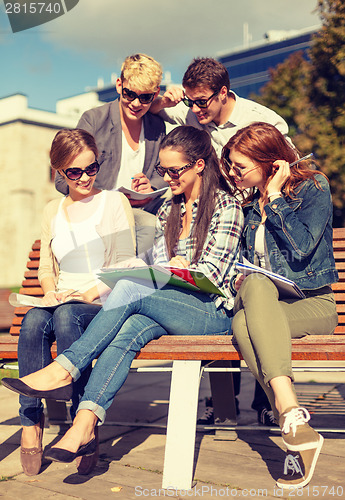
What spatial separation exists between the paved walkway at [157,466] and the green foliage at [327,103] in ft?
38.4

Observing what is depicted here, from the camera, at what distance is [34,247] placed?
5.00 meters

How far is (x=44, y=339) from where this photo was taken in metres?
3.36

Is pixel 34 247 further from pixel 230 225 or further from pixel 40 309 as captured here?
pixel 230 225

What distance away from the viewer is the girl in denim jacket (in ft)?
9.18

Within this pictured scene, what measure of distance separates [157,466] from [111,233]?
1414mm

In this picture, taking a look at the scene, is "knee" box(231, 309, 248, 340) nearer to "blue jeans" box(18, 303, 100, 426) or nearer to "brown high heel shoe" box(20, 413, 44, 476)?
"blue jeans" box(18, 303, 100, 426)

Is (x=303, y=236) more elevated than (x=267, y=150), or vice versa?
(x=267, y=150)

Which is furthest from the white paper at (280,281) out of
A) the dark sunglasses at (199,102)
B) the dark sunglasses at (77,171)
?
the dark sunglasses at (199,102)

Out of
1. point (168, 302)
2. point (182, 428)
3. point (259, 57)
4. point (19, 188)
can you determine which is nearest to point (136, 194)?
point (168, 302)

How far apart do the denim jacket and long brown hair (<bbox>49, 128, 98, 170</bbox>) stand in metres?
1.24

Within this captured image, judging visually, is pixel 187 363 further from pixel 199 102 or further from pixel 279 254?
pixel 199 102

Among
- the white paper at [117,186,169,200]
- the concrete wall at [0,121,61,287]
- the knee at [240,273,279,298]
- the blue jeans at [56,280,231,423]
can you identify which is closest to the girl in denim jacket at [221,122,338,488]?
the knee at [240,273,279,298]

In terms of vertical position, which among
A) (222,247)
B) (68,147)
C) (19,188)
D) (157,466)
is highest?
(68,147)

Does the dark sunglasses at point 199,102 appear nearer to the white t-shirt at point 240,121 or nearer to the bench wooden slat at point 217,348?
the white t-shirt at point 240,121
